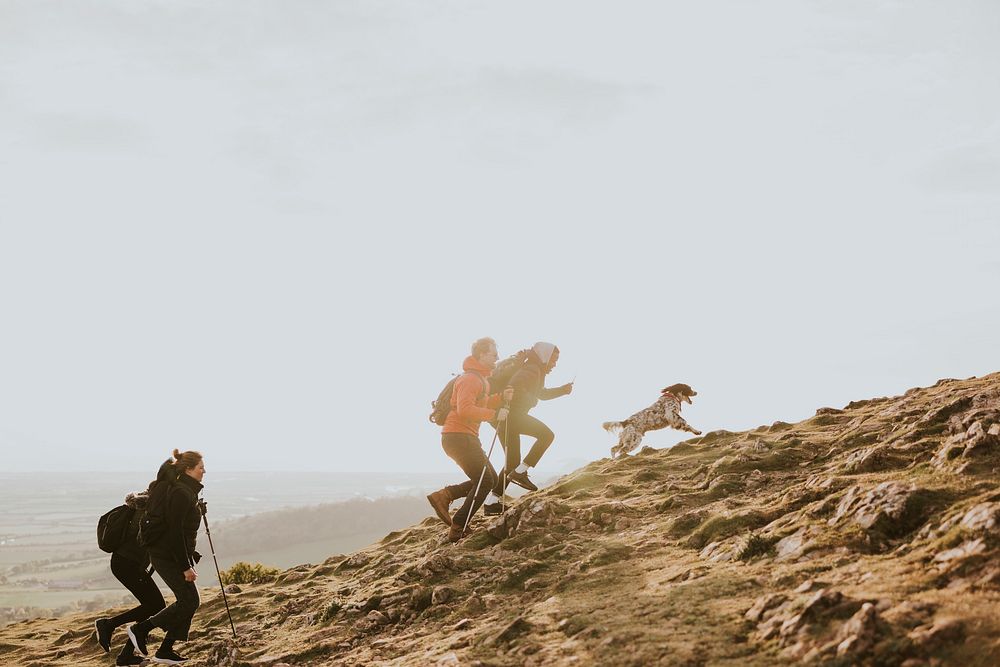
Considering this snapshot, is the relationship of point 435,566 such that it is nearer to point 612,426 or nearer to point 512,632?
point 512,632

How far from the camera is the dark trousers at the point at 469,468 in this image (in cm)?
1145

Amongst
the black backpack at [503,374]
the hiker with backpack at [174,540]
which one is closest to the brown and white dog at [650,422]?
the black backpack at [503,374]

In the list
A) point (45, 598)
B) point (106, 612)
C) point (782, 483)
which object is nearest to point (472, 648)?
point (782, 483)

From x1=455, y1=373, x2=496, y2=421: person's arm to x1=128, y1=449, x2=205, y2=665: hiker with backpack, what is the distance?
13.6 ft

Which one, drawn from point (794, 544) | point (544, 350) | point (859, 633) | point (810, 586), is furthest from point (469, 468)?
point (859, 633)

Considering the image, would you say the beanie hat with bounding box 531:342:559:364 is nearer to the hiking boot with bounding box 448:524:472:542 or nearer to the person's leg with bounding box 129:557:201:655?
the hiking boot with bounding box 448:524:472:542

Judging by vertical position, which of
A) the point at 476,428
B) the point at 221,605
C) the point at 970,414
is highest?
the point at 476,428

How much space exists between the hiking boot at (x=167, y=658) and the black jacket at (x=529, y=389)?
6.83m

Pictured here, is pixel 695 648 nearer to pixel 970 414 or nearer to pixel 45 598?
pixel 970 414

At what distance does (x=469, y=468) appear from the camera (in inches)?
451

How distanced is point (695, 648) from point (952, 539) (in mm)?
2495

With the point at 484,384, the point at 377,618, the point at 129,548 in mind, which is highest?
the point at 484,384

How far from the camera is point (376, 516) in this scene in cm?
8488

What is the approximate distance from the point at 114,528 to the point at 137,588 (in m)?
1.05
